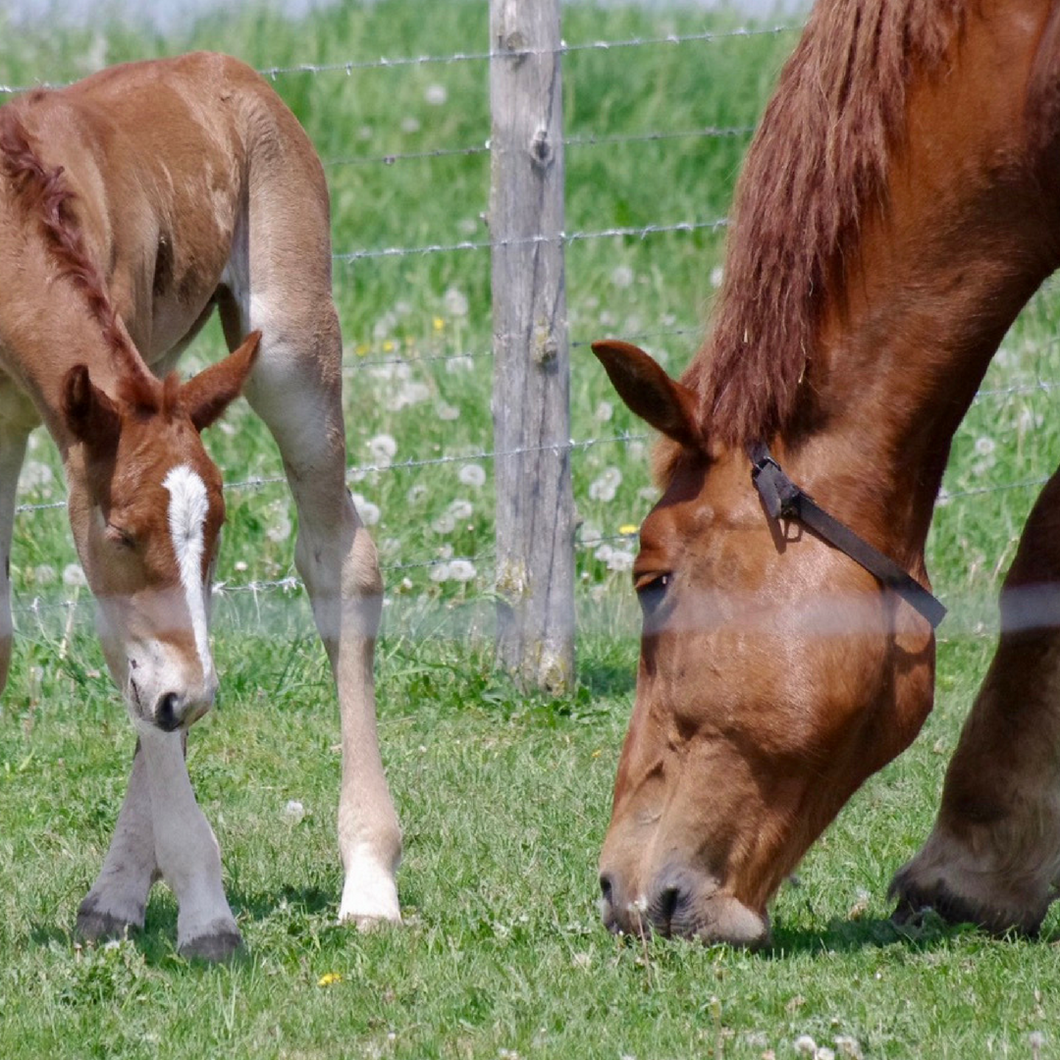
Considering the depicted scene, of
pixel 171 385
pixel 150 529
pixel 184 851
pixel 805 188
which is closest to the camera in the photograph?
pixel 805 188

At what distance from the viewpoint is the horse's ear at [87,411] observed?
3.34 meters

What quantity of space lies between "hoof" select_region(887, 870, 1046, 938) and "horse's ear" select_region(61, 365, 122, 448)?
1854 millimetres

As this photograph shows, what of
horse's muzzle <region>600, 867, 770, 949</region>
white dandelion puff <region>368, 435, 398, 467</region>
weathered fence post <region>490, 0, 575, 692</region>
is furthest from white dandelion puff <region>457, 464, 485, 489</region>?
horse's muzzle <region>600, 867, 770, 949</region>

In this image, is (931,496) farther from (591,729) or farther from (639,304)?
(639,304)

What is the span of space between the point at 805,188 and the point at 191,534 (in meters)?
1.29

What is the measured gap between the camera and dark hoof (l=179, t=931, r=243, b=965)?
11.9 feet

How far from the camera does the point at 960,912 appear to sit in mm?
3652

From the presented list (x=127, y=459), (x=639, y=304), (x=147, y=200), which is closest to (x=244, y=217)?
(x=147, y=200)

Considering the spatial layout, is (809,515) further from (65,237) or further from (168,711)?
(65,237)

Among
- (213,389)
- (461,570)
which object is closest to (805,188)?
(213,389)

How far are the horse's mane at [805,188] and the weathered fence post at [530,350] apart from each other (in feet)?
8.27

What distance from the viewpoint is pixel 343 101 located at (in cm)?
1211

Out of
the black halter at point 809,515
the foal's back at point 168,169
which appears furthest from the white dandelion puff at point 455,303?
the black halter at point 809,515

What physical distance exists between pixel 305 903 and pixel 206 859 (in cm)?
48
